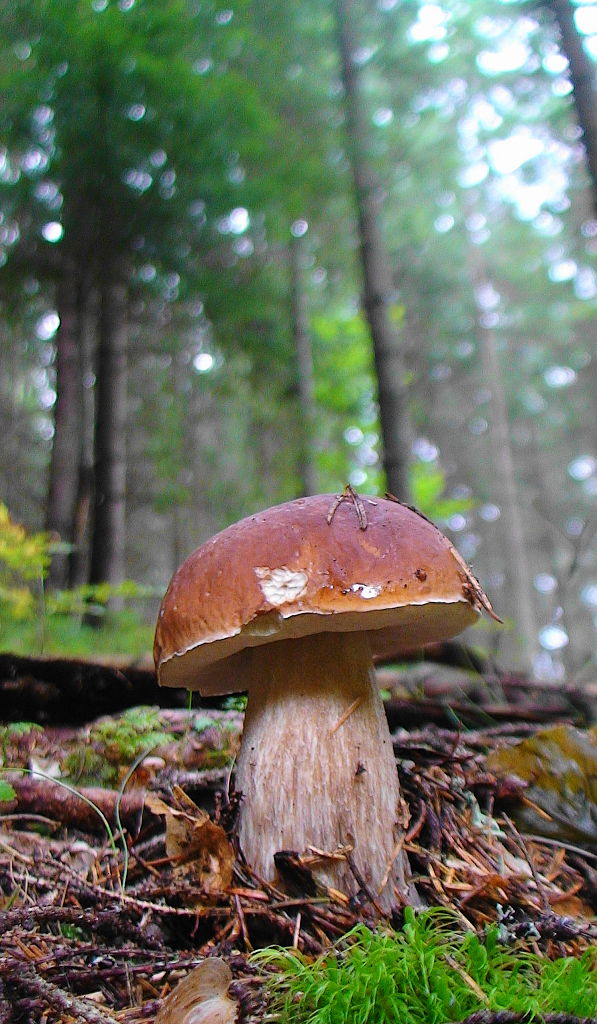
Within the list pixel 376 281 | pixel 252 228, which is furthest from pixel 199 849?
pixel 252 228

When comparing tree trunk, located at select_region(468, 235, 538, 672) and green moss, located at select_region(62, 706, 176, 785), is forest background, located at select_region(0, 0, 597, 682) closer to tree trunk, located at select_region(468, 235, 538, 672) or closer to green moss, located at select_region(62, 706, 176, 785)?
tree trunk, located at select_region(468, 235, 538, 672)

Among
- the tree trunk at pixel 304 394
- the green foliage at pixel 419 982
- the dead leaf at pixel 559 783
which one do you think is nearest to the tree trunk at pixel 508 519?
the tree trunk at pixel 304 394

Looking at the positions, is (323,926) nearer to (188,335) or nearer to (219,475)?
(188,335)

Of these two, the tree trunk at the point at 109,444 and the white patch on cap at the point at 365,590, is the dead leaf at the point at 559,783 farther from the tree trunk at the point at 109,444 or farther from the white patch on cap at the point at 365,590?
the tree trunk at the point at 109,444

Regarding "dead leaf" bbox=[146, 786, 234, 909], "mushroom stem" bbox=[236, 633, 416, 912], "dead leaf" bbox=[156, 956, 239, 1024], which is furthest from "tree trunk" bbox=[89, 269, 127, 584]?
"dead leaf" bbox=[156, 956, 239, 1024]

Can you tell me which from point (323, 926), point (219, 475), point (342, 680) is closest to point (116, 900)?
point (323, 926)
